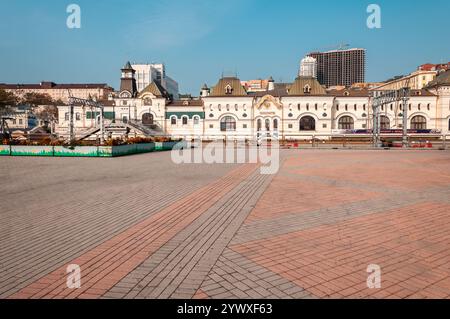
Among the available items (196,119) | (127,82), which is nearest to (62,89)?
(127,82)

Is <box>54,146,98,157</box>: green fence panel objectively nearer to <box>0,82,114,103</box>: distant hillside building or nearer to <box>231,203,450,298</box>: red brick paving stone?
<box>231,203,450,298</box>: red brick paving stone

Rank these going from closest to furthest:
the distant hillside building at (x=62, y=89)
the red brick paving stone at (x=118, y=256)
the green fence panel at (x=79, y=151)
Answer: the red brick paving stone at (x=118, y=256) → the green fence panel at (x=79, y=151) → the distant hillside building at (x=62, y=89)

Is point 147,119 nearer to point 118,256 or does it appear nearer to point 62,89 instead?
point 118,256

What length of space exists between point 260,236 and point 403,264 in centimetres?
219

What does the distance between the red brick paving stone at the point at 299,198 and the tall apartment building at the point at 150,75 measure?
131m

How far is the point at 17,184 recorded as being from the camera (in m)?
11.1

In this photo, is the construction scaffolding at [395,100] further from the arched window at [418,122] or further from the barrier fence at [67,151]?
the barrier fence at [67,151]

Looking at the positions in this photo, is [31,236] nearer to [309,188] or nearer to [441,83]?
[309,188]

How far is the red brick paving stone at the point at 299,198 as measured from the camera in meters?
7.36

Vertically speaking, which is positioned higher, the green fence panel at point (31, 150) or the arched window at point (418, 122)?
the arched window at point (418, 122)

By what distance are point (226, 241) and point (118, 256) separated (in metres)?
1.71

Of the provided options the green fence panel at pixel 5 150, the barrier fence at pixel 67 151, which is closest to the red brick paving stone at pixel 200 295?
the barrier fence at pixel 67 151

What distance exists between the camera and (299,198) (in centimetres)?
870
